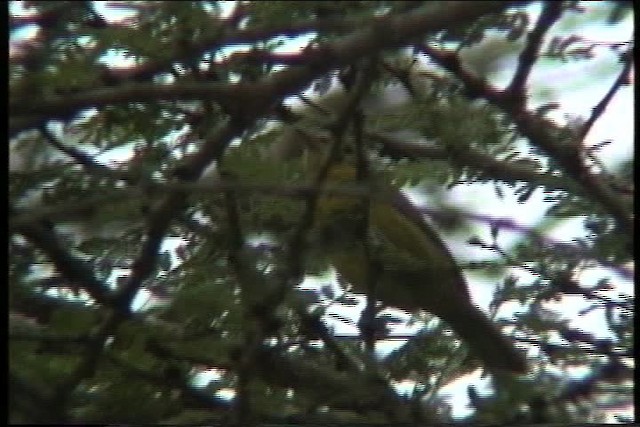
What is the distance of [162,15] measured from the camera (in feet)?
3.42

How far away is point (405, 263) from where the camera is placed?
113 cm

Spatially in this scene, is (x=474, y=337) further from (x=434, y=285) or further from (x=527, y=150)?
(x=527, y=150)

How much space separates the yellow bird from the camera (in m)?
1.08

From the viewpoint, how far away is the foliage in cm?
104

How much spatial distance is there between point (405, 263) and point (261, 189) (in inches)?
9.0

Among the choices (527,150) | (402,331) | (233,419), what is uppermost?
(527,150)

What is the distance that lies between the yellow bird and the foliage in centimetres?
2

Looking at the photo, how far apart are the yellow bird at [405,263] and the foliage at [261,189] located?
0.07 ft

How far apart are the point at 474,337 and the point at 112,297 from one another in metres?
0.47

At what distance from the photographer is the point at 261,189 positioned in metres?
1.05

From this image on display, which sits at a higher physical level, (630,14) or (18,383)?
(630,14)

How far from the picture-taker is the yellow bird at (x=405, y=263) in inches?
42.4

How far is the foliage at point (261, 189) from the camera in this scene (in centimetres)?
104

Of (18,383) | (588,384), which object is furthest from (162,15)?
(588,384)
